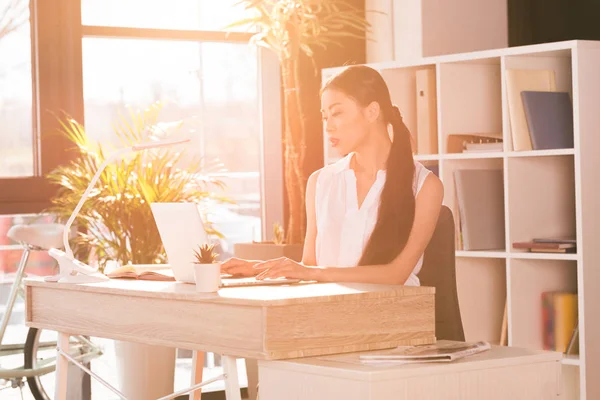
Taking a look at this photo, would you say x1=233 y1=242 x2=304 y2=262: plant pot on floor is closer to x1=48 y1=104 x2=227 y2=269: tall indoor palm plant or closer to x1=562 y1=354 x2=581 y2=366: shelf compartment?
x1=48 y1=104 x2=227 y2=269: tall indoor palm plant

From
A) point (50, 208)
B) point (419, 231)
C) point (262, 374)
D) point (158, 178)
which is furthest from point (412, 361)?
point (50, 208)

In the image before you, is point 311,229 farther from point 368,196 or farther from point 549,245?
point 549,245

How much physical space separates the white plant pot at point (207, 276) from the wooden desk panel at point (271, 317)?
1.2 inches

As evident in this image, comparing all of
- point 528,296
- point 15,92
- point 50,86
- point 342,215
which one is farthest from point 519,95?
point 15,92

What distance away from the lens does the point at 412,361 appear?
7.61 feet

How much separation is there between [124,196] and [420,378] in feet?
8.96

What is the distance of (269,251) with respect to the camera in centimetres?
492

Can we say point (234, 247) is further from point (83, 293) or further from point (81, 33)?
point (83, 293)

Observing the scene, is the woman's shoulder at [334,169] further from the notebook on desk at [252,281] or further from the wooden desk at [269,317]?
the wooden desk at [269,317]

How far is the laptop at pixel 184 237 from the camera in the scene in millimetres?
2701

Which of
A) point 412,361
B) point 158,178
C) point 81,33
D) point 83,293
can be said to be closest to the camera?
point 412,361

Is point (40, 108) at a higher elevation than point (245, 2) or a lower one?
lower

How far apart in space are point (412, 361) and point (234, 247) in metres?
2.83

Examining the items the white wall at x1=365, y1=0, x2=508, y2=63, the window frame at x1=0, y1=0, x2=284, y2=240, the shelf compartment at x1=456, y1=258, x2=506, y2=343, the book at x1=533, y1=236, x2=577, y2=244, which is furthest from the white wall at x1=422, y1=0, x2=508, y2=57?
the window frame at x1=0, y1=0, x2=284, y2=240
